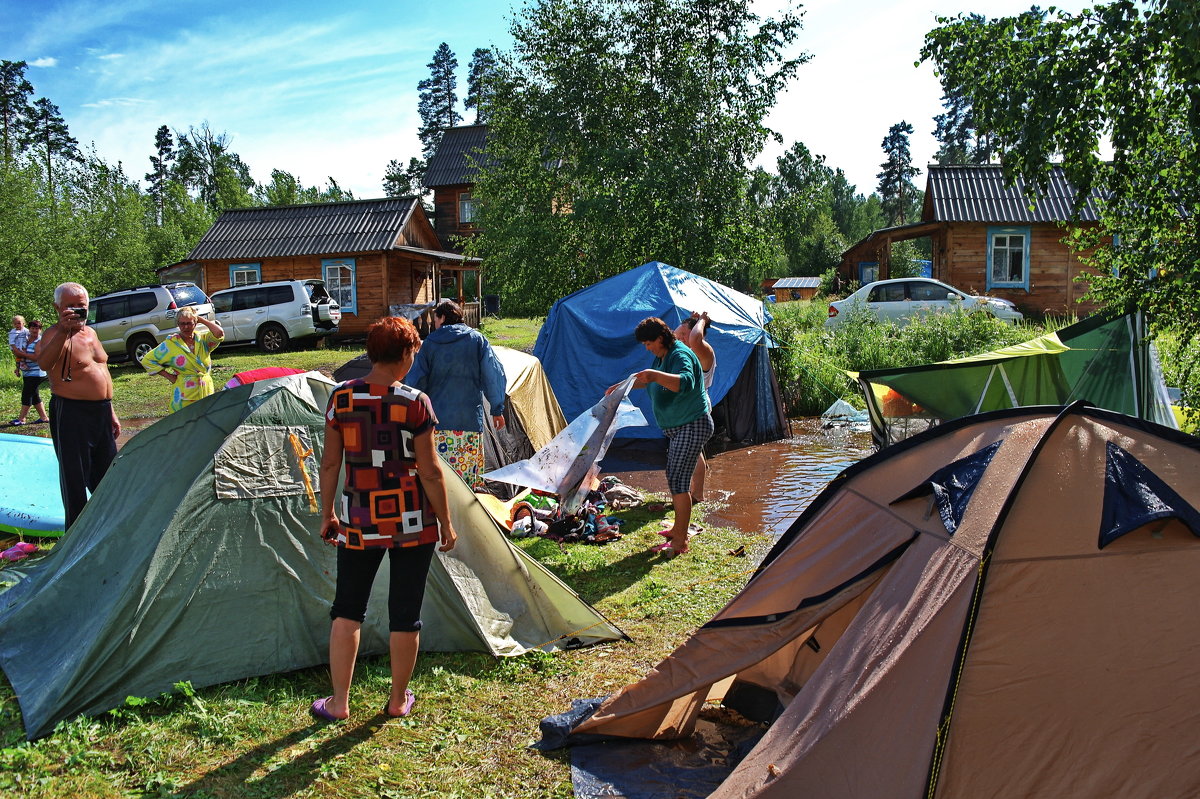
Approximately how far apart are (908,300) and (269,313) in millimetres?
14087

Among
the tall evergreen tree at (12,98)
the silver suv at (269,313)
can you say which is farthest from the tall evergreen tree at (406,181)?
the silver suv at (269,313)

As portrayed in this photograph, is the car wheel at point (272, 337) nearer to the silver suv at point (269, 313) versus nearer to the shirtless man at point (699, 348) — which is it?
the silver suv at point (269, 313)

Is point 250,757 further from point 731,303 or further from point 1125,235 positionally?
point 731,303

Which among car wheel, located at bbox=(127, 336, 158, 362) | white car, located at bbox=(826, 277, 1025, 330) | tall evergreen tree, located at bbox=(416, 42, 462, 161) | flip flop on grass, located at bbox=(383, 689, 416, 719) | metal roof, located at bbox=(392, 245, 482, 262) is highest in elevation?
tall evergreen tree, located at bbox=(416, 42, 462, 161)

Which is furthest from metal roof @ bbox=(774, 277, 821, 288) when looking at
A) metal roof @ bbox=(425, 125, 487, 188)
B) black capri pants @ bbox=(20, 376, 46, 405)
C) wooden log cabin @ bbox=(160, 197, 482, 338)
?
black capri pants @ bbox=(20, 376, 46, 405)

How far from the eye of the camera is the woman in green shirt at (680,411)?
18.4ft

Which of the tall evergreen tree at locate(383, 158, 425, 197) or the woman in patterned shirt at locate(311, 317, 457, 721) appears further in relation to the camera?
the tall evergreen tree at locate(383, 158, 425, 197)

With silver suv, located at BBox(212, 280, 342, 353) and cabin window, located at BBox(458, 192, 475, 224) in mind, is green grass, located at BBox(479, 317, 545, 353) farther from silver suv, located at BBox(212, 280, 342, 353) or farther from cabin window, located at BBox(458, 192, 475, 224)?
cabin window, located at BBox(458, 192, 475, 224)

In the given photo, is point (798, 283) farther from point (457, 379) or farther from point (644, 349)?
point (457, 379)

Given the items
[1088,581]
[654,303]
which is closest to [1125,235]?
[1088,581]

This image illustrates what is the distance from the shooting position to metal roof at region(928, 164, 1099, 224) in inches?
802

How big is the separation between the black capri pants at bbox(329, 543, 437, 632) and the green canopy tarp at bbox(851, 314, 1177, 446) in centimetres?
518

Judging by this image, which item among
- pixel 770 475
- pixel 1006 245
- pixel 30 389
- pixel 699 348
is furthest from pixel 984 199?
pixel 30 389

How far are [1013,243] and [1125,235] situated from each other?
1655cm
